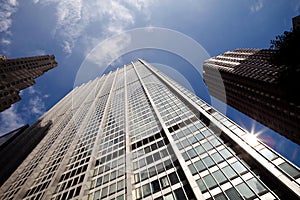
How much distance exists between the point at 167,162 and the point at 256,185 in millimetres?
13382

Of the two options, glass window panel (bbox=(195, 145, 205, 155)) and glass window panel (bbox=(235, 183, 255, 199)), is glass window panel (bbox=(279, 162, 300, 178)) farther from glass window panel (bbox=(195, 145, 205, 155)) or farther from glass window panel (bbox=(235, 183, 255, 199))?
glass window panel (bbox=(195, 145, 205, 155))

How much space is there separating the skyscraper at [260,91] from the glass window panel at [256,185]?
132ft

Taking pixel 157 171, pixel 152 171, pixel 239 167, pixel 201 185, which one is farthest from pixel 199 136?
pixel 201 185

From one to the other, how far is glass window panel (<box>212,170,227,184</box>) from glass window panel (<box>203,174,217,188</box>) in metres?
0.53

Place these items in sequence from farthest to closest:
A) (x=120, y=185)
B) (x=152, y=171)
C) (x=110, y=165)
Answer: (x=110, y=165) < (x=120, y=185) < (x=152, y=171)

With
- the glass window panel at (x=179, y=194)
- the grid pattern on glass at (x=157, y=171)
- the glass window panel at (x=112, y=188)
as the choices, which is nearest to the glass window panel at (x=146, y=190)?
the grid pattern on glass at (x=157, y=171)

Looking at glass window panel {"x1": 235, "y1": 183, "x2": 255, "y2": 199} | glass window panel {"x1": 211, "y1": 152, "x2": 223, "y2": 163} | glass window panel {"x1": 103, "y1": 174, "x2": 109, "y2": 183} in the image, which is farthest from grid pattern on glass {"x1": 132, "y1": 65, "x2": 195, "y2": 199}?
glass window panel {"x1": 235, "y1": 183, "x2": 255, "y2": 199}

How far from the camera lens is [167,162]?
1280 inches

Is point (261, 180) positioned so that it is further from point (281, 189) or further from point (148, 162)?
point (148, 162)

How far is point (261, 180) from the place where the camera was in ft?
76.4

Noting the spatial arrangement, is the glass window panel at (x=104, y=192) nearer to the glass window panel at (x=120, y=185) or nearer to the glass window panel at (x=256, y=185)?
the glass window panel at (x=120, y=185)

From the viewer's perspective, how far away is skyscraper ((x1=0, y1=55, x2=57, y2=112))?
80.8 metres

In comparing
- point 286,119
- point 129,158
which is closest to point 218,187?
point 129,158

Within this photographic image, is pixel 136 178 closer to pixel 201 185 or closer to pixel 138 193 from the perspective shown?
pixel 138 193
